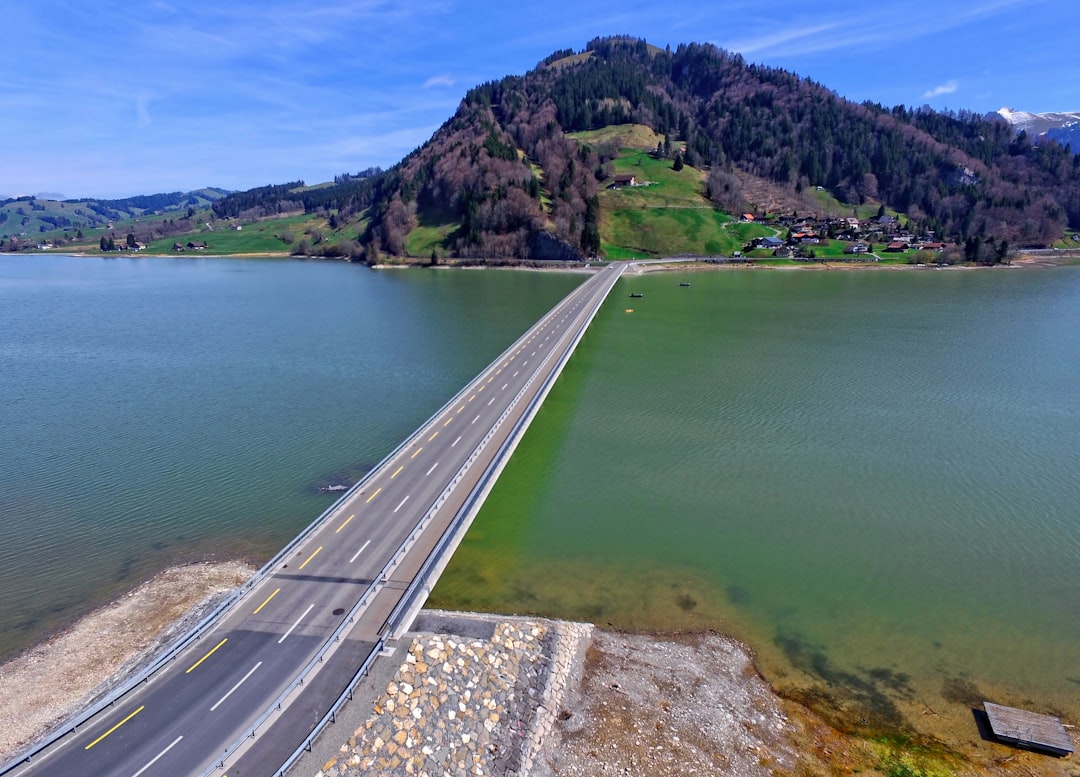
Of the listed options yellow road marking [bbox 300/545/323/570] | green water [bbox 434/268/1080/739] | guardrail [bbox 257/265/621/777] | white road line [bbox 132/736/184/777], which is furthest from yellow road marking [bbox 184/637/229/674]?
green water [bbox 434/268/1080/739]

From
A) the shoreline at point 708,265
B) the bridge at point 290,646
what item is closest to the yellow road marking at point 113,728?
the bridge at point 290,646

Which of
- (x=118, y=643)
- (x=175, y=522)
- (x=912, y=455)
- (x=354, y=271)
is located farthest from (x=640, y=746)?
(x=354, y=271)

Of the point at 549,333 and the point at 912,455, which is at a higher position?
the point at 549,333

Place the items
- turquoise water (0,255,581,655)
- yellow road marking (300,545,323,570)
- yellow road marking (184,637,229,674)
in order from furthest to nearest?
1. turquoise water (0,255,581,655)
2. yellow road marking (300,545,323,570)
3. yellow road marking (184,637,229,674)

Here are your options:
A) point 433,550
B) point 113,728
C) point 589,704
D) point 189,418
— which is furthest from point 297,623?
point 189,418

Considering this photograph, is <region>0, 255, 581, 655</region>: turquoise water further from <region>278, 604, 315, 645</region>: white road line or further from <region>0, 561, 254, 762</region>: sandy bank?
<region>278, 604, 315, 645</region>: white road line

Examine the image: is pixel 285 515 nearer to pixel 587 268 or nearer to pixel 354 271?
pixel 587 268
